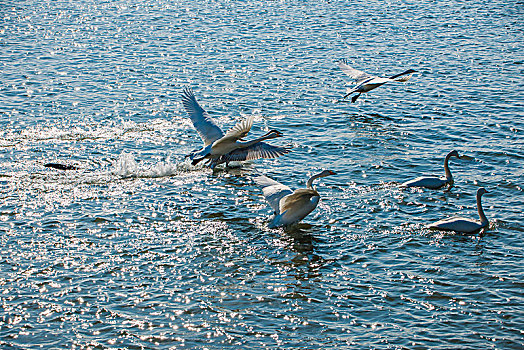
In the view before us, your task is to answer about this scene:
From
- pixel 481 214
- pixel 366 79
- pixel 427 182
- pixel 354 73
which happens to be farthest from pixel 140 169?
pixel 354 73

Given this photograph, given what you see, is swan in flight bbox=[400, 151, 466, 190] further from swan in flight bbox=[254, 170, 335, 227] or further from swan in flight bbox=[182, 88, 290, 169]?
swan in flight bbox=[182, 88, 290, 169]

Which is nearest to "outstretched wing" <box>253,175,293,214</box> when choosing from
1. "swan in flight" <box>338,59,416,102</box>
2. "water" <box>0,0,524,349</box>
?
"water" <box>0,0,524,349</box>

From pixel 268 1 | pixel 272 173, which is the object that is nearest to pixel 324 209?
pixel 272 173

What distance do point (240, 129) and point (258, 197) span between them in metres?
1.50

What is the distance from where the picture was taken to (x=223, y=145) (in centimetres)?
1449

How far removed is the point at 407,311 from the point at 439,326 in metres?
0.50

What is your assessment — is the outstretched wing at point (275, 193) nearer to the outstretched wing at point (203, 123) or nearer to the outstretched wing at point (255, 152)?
the outstretched wing at point (255, 152)

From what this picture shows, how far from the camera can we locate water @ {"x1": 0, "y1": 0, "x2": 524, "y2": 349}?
8.93 metres

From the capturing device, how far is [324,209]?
1243cm

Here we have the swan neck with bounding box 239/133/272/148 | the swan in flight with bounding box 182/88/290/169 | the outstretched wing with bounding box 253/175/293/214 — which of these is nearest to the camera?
the outstretched wing with bounding box 253/175/293/214

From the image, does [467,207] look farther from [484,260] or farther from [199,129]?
[199,129]

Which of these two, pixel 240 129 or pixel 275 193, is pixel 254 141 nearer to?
pixel 240 129

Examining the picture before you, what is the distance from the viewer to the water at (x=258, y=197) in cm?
893

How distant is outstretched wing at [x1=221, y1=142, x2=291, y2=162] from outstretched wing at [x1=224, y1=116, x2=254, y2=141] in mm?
648
